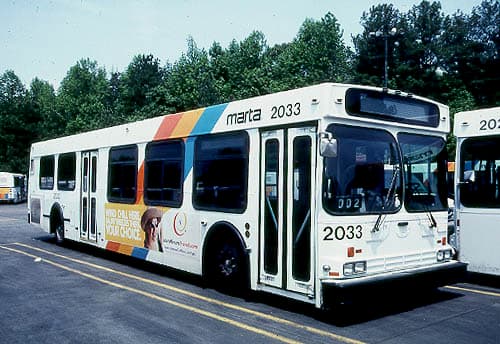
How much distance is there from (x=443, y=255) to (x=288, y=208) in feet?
8.29

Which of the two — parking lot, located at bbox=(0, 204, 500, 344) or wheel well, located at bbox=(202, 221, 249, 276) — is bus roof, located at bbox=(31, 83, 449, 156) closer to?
wheel well, located at bbox=(202, 221, 249, 276)

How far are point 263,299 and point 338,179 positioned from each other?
259 cm

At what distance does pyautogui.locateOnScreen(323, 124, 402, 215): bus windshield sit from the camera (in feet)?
21.1

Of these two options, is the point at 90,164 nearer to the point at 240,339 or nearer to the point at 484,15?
the point at 240,339

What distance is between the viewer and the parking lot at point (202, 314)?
6.04 m

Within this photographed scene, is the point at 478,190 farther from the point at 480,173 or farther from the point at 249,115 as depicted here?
the point at 249,115

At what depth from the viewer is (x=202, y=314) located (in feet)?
23.2

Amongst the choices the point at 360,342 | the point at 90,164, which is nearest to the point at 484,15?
the point at 90,164

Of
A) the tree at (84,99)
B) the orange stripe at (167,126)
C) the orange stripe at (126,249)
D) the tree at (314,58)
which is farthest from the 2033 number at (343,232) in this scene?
the tree at (84,99)

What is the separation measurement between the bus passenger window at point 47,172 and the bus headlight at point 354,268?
10950mm

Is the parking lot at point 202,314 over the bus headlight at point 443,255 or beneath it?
beneath

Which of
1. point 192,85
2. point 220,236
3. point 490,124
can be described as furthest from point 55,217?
point 192,85

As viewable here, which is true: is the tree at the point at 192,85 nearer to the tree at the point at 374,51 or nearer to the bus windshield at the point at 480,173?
the tree at the point at 374,51

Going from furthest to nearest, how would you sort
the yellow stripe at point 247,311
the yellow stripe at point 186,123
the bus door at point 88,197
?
1. the bus door at point 88,197
2. the yellow stripe at point 186,123
3. the yellow stripe at point 247,311
